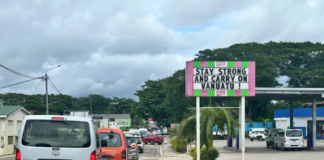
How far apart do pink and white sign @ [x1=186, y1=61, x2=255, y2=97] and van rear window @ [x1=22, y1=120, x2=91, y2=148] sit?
8.37 meters

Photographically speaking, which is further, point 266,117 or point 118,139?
point 266,117

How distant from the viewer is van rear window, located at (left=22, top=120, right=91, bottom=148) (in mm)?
9977

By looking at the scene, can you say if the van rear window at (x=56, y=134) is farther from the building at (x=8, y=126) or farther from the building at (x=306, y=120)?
the building at (x=306, y=120)

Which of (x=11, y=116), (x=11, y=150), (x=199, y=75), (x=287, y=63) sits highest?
(x=287, y=63)

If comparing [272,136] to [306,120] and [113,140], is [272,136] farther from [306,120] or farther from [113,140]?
[113,140]

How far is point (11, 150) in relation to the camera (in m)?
40.6

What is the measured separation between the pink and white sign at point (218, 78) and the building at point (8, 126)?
2654 centimetres

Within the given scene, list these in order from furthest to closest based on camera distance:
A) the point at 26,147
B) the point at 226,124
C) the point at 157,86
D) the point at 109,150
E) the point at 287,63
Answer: the point at 157,86 < the point at 287,63 < the point at 226,124 < the point at 109,150 < the point at 26,147

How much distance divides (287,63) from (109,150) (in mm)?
61245

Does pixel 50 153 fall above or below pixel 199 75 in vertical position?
below

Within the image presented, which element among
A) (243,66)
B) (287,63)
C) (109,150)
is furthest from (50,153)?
(287,63)

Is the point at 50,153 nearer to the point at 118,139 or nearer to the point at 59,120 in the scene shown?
the point at 59,120

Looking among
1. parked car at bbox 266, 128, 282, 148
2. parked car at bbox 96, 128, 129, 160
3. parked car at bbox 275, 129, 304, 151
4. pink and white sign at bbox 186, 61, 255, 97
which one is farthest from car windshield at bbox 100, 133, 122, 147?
parked car at bbox 266, 128, 282, 148

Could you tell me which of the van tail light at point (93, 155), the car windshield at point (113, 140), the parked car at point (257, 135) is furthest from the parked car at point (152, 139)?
the van tail light at point (93, 155)
